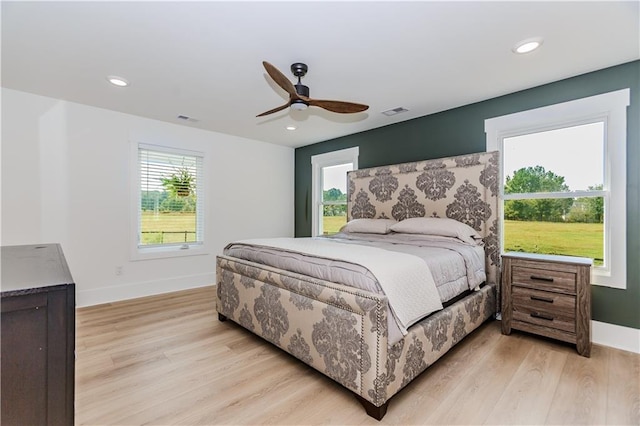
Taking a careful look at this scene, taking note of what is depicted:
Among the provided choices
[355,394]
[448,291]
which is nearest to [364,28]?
[448,291]

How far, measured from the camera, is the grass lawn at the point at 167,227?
4.18m

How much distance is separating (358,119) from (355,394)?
3231mm

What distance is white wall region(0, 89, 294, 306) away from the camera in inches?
126

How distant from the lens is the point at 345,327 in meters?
1.80

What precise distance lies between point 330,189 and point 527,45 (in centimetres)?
347

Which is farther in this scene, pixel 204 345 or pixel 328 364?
pixel 204 345

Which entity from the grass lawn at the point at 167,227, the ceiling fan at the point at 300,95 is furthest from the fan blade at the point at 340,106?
the grass lawn at the point at 167,227

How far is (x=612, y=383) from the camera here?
1.99m

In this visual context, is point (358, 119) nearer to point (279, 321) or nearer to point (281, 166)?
point (281, 166)

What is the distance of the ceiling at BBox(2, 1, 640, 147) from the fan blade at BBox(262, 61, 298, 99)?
0.28m

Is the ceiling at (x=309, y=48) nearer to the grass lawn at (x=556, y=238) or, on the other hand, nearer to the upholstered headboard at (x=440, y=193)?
the upholstered headboard at (x=440, y=193)

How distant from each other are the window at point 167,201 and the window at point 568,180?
4.01 m

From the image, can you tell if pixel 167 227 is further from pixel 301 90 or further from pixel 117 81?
pixel 301 90

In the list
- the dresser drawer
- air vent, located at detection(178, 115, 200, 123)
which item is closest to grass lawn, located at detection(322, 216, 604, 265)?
the dresser drawer
